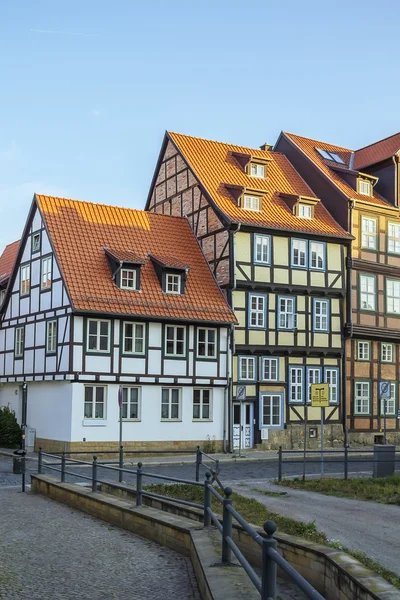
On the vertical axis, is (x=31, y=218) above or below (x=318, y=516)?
above

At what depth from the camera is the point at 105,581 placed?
385 inches

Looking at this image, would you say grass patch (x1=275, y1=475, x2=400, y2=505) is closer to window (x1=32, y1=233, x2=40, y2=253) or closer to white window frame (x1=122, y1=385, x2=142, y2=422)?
white window frame (x1=122, y1=385, x2=142, y2=422)

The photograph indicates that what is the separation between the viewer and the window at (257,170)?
41125 millimetres

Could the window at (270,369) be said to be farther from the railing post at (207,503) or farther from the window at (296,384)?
the railing post at (207,503)

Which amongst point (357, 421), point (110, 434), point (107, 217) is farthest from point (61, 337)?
point (357, 421)

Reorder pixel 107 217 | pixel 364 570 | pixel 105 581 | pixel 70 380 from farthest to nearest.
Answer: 1. pixel 107 217
2. pixel 70 380
3. pixel 105 581
4. pixel 364 570

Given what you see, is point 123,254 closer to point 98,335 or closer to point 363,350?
point 98,335

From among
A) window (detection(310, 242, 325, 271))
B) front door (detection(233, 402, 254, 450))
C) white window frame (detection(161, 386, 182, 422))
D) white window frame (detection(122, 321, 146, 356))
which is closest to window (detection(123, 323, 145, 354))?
white window frame (detection(122, 321, 146, 356))

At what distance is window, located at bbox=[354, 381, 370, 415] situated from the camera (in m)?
39.2

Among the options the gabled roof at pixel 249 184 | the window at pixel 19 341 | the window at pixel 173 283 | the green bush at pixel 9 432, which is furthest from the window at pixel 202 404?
the window at pixel 19 341

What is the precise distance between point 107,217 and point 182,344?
6.84 m

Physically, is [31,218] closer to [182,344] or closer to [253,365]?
[182,344]

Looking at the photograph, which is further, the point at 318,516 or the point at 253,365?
the point at 253,365

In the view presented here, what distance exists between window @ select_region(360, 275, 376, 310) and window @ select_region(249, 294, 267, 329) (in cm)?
544
